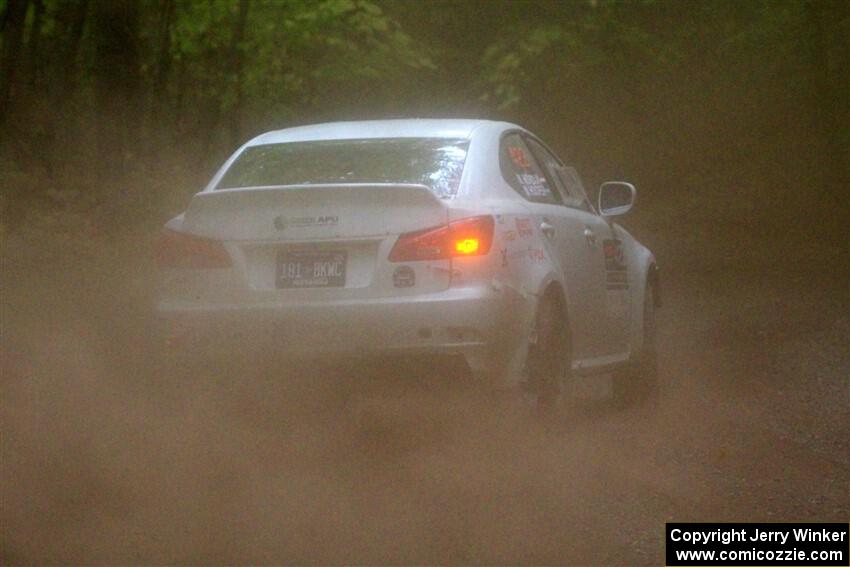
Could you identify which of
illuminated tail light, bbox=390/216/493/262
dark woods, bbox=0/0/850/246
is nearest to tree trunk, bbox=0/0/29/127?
dark woods, bbox=0/0/850/246

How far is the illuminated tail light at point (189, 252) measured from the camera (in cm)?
738

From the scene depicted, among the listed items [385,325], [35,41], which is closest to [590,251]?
[385,325]

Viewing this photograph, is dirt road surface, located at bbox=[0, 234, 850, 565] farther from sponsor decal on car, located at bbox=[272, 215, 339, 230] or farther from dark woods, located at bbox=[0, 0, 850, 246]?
dark woods, located at bbox=[0, 0, 850, 246]

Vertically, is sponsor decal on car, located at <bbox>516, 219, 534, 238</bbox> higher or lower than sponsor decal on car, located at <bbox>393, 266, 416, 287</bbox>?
higher

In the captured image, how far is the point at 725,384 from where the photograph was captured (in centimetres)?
1105

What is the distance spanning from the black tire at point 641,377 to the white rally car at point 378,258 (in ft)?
6.64

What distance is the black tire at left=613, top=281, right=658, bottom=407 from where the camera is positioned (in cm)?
1019

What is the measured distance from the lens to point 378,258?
23.5 ft

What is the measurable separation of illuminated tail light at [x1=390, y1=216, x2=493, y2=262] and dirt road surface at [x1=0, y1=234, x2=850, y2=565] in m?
0.48

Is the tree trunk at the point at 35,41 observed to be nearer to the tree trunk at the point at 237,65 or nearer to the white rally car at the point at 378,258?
the tree trunk at the point at 237,65

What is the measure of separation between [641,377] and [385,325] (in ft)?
11.4

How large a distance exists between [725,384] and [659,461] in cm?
320

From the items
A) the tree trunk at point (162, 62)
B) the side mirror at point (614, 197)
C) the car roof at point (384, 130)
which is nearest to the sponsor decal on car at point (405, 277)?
the car roof at point (384, 130)

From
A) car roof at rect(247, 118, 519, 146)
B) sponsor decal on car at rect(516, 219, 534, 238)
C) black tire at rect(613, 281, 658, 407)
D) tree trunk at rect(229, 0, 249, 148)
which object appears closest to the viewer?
sponsor decal on car at rect(516, 219, 534, 238)
